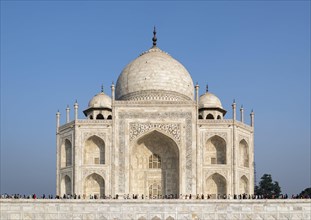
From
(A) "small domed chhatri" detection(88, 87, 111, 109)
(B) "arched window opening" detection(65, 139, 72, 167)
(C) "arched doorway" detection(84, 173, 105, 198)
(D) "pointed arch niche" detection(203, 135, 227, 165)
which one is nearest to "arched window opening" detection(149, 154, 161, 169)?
(D) "pointed arch niche" detection(203, 135, 227, 165)

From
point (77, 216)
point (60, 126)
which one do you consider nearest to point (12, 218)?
point (77, 216)

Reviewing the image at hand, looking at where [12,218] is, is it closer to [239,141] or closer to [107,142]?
[107,142]

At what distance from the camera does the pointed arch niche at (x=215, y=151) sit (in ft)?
107

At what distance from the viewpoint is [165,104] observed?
32.6 m

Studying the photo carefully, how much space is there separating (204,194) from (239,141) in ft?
11.2

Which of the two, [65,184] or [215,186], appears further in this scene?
[65,184]

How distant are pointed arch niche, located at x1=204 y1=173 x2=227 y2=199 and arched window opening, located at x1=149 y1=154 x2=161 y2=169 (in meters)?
2.70

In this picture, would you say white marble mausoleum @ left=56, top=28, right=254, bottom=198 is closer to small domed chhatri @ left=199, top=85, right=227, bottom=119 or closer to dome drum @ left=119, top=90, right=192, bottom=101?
dome drum @ left=119, top=90, right=192, bottom=101

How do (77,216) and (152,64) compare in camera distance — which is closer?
(77,216)

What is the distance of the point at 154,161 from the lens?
3322 cm

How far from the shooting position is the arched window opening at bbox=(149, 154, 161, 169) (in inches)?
1304

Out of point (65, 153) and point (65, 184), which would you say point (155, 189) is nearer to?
point (65, 184)

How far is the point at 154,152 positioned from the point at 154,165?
67 cm

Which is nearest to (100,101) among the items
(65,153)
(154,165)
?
(65,153)
